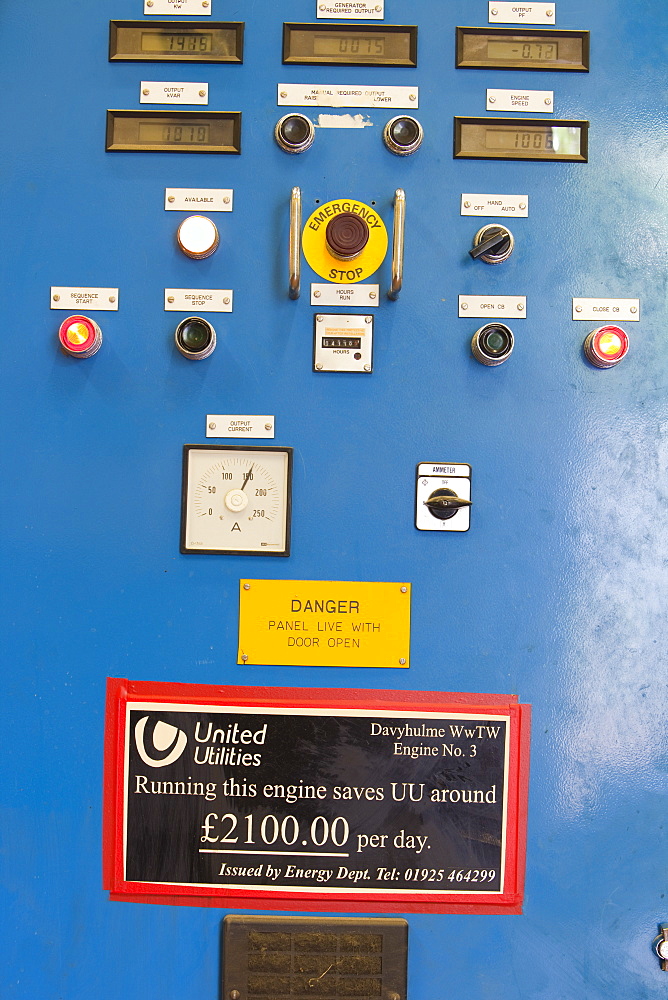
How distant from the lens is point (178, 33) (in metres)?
1.33

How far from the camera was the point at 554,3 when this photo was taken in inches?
52.6

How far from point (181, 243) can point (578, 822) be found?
138 cm

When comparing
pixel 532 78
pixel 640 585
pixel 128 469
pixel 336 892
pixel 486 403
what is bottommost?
pixel 336 892

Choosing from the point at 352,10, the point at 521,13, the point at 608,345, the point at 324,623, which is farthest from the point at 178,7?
the point at 324,623

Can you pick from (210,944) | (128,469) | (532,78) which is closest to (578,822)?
(210,944)

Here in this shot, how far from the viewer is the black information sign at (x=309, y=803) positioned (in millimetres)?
1260

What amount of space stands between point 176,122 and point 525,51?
28.6 inches

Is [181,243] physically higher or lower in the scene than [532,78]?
lower

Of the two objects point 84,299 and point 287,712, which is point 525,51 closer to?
point 84,299

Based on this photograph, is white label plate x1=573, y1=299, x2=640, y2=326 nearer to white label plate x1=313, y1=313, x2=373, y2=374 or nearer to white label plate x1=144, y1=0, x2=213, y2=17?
white label plate x1=313, y1=313, x2=373, y2=374

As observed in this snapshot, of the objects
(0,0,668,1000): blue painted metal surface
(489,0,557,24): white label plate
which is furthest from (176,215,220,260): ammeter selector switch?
(489,0,557,24): white label plate

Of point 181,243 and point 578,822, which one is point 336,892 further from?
point 181,243

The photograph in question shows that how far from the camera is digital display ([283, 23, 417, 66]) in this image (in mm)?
1312

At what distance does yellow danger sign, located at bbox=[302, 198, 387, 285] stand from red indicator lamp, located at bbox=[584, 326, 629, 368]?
0.46 meters
